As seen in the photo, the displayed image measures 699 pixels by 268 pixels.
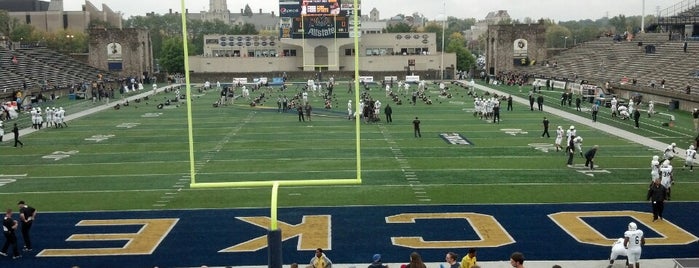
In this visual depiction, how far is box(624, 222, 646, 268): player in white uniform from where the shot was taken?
33.1 ft

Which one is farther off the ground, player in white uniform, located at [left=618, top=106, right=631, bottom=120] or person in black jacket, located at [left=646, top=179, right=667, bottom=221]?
player in white uniform, located at [left=618, top=106, right=631, bottom=120]

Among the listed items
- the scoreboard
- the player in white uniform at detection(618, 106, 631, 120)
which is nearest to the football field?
the player in white uniform at detection(618, 106, 631, 120)

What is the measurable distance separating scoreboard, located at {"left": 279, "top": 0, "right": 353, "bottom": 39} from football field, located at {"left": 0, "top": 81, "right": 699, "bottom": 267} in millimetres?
34772

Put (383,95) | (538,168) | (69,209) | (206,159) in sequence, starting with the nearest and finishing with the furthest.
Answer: (69,209) → (538,168) → (206,159) → (383,95)

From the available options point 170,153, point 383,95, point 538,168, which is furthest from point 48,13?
point 538,168

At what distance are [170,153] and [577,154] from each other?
11797mm

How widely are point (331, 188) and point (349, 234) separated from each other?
376 centimetres

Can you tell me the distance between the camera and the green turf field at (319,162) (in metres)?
15.2

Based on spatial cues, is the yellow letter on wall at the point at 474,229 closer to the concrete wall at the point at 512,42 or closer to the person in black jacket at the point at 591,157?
the person in black jacket at the point at 591,157

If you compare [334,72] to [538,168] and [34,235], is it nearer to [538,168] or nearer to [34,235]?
[538,168]

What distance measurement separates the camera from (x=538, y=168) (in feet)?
59.6

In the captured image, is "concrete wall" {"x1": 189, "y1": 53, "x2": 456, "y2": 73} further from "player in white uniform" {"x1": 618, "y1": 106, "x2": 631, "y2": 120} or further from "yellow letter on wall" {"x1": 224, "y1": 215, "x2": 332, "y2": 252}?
"yellow letter on wall" {"x1": 224, "y1": 215, "x2": 332, "y2": 252}

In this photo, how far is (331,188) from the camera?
52.5 ft

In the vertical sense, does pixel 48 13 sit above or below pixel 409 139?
above
